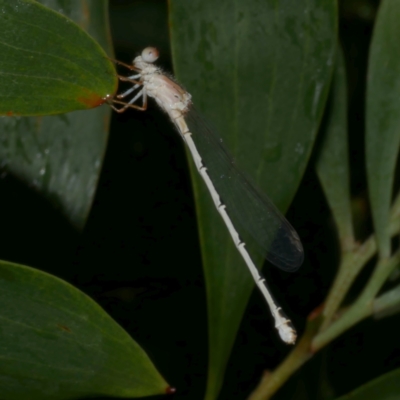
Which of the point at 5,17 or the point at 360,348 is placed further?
the point at 360,348

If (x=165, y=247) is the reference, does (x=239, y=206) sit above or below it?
above

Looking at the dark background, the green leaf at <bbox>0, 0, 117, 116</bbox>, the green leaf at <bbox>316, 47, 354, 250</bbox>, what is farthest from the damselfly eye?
the green leaf at <bbox>0, 0, 117, 116</bbox>

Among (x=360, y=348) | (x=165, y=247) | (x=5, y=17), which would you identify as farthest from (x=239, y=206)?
(x=5, y=17)

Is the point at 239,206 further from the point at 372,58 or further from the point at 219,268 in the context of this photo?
the point at 372,58

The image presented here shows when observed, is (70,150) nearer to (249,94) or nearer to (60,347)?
(249,94)

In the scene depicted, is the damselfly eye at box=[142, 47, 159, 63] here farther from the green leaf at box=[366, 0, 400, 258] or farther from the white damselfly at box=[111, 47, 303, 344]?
the green leaf at box=[366, 0, 400, 258]

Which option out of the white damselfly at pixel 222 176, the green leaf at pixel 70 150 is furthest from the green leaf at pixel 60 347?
the white damselfly at pixel 222 176
